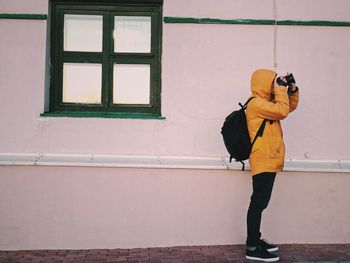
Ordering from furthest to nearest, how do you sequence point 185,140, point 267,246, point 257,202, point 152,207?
point 185,140, point 152,207, point 267,246, point 257,202

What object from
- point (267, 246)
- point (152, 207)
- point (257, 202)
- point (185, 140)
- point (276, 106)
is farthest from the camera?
point (185, 140)

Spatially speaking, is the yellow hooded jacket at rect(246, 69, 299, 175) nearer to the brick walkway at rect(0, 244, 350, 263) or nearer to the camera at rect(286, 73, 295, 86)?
the camera at rect(286, 73, 295, 86)

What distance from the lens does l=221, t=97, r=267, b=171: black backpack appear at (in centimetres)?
559

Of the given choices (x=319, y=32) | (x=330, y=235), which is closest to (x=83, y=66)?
(x=319, y=32)

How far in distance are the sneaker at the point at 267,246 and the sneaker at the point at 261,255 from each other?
0.08m

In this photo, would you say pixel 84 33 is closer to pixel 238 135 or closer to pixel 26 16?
pixel 26 16

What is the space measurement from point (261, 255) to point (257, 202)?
1.97ft

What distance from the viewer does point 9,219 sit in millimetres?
6145

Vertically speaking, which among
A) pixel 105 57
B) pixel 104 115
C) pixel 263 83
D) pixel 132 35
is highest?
pixel 132 35

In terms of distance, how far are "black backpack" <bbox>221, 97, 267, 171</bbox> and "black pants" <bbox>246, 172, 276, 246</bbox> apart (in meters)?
0.32

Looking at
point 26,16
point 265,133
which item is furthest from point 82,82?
point 265,133

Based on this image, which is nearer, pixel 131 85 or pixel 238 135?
pixel 238 135

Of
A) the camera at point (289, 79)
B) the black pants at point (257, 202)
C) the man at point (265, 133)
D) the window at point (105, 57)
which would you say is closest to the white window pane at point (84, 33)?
the window at point (105, 57)

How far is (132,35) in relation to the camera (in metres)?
6.58
